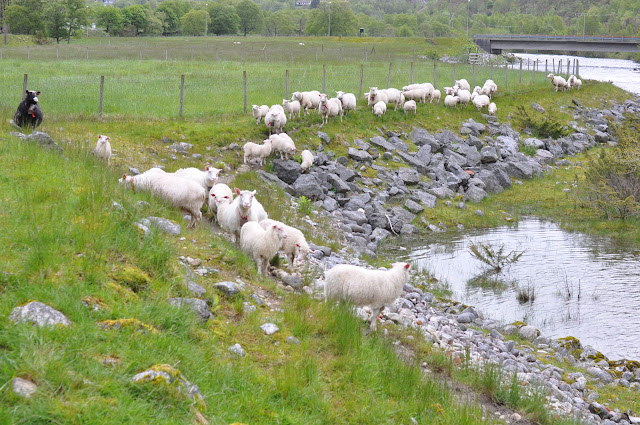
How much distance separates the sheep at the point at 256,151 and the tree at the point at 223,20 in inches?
5054

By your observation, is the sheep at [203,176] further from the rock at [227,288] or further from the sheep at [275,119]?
the sheep at [275,119]

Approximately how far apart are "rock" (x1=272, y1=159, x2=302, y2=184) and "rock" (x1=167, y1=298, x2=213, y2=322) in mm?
13755

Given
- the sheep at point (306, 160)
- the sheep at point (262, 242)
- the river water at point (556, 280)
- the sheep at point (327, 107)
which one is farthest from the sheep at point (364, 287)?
the sheep at point (327, 107)

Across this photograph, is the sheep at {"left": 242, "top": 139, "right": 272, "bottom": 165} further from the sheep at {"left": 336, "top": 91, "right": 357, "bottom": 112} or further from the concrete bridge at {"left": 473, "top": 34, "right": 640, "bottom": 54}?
the concrete bridge at {"left": 473, "top": 34, "right": 640, "bottom": 54}

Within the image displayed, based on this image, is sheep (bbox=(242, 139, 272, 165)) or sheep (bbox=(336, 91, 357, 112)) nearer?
sheep (bbox=(242, 139, 272, 165))

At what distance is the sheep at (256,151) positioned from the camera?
21.0 metres

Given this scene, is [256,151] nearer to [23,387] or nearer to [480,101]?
[23,387]

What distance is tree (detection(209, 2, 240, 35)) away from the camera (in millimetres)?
142250

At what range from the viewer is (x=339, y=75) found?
4194 centimetres

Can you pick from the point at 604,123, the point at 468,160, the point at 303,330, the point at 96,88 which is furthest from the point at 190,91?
the point at 604,123

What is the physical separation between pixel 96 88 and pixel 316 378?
83.4ft

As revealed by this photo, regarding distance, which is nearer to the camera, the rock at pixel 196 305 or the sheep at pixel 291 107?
the rock at pixel 196 305

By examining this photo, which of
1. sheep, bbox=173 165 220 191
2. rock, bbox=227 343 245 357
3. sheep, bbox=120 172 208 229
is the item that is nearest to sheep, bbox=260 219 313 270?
sheep, bbox=120 172 208 229

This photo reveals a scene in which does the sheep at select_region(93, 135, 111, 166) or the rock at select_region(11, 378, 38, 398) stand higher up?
the sheep at select_region(93, 135, 111, 166)
